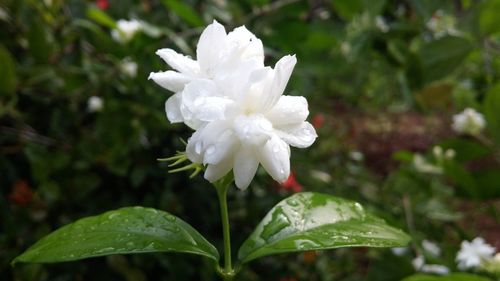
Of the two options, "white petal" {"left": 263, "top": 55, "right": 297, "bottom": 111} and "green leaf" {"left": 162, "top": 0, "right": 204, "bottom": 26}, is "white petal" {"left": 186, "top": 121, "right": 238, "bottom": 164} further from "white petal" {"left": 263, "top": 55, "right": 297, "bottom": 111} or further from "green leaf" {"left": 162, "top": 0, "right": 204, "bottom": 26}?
"green leaf" {"left": 162, "top": 0, "right": 204, "bottom": 26}

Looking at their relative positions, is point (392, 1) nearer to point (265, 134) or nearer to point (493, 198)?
point (493, 198)

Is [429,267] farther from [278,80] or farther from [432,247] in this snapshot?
[278,80]

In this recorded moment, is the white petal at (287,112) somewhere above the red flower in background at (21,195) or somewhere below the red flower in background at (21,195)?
above

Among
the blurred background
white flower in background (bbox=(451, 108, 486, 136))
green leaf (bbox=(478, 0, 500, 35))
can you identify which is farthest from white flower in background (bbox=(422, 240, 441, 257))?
green leaf (bbox=(478, 0, 500, 35))

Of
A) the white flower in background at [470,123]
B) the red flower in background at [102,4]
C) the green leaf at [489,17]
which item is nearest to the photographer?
the green leaf at [489,17]

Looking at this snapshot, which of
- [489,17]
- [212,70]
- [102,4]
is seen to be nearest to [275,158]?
[212,70]

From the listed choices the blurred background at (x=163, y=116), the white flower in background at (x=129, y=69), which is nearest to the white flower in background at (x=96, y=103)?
the blurred background at (x=163, y=116)

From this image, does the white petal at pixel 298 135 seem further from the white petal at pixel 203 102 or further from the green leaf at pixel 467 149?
the green leaf at pixel 467 149
